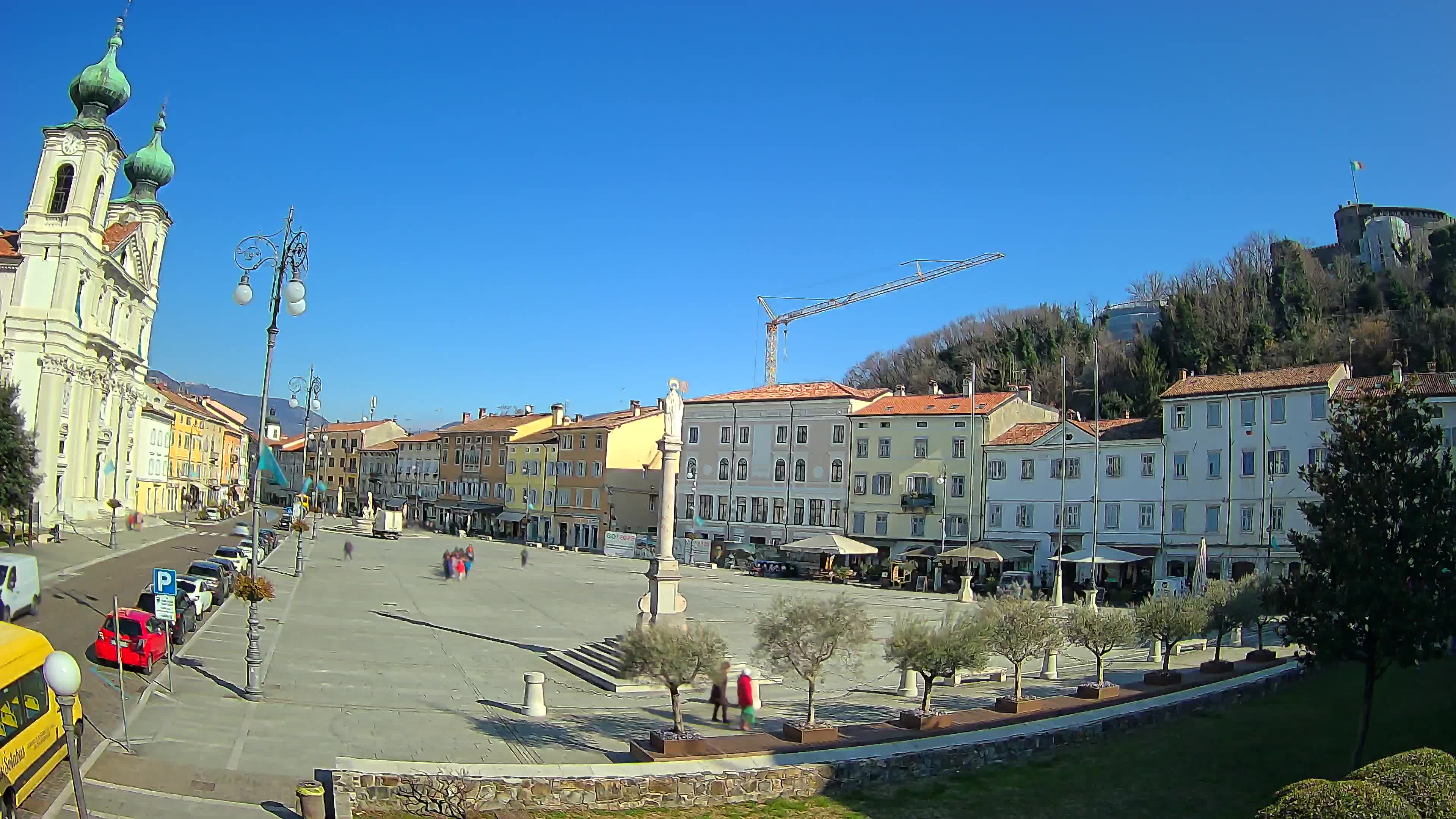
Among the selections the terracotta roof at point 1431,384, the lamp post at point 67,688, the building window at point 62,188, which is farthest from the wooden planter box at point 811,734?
the building window at point 62,188

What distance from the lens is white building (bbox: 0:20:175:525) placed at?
5422 cm

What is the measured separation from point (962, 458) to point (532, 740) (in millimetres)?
46339

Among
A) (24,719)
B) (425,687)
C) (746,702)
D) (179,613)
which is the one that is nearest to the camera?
(24,719)

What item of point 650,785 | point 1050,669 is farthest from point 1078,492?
point 650,785

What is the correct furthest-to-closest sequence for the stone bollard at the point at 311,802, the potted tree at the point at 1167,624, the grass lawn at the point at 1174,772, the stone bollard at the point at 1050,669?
the stone bollard at the point at 1050,669
the potted tree at the point at 1167,624
the grass lawn at the point at 1174,772
the stone bollard at the point at 311,802

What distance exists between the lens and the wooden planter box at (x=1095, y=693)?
19109mm

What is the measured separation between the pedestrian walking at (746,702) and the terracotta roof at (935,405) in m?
43.8

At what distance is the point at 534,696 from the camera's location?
18484 millimetres

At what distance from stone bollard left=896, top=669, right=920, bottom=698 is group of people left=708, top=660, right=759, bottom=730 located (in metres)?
4.78

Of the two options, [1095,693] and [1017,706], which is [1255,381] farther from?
[1017,706]

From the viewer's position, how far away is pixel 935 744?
49.0ft

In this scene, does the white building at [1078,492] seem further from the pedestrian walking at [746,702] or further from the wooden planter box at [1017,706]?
the pedestrian walking at [746,702]

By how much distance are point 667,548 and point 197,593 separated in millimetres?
13949

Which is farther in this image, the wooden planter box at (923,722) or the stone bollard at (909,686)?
the stone bollard at (909,686)
